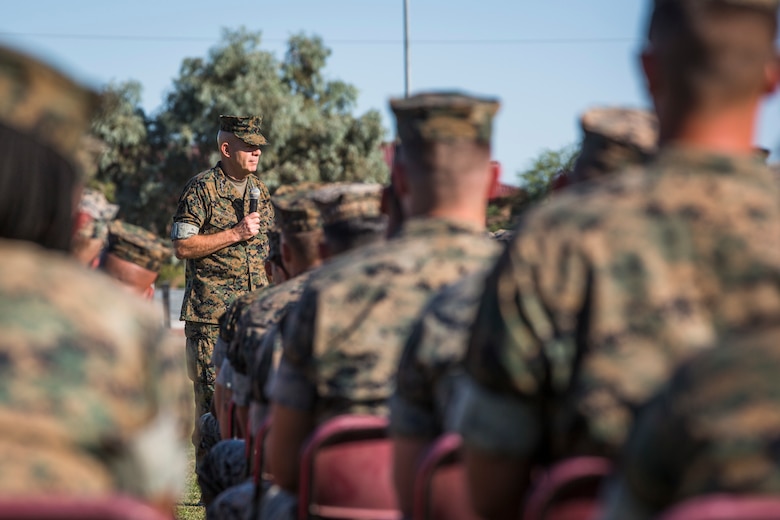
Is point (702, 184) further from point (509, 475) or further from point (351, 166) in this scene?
point (351, 166)

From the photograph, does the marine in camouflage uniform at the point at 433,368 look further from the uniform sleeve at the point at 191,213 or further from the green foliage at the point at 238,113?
the green foliage at the point at 238,113

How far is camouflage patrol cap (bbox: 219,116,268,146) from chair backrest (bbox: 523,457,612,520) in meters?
6.85

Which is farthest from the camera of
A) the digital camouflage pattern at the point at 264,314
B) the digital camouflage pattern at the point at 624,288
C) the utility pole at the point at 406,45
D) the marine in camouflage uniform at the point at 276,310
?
the utility pole at the point at 406,45

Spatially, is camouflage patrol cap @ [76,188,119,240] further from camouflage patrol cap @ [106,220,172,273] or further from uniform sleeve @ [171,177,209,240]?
uniform sleeve @ [171,177,209,240]

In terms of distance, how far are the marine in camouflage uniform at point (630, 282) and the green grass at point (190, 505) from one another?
5415 mm

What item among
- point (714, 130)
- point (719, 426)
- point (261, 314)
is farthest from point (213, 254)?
Answer: point (719, 426)

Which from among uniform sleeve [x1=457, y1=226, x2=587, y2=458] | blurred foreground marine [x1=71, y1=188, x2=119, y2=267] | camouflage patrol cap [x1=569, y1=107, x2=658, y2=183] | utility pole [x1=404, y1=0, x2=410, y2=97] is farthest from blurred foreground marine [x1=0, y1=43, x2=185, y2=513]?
utility pole [x1=404, y1=0, x2=410, y2=97]

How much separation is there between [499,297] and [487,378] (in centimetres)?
16

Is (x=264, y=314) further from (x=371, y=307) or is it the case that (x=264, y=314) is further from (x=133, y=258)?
(x=371, y=307)

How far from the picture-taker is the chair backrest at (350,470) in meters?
3.59

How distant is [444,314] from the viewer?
10.8 ft

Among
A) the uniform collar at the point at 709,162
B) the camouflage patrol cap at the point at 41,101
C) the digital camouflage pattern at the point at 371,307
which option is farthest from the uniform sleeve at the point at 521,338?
the digital camouflage pattern at the point at 371,307

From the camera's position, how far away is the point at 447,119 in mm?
3908

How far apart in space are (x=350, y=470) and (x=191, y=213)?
5.64 m
